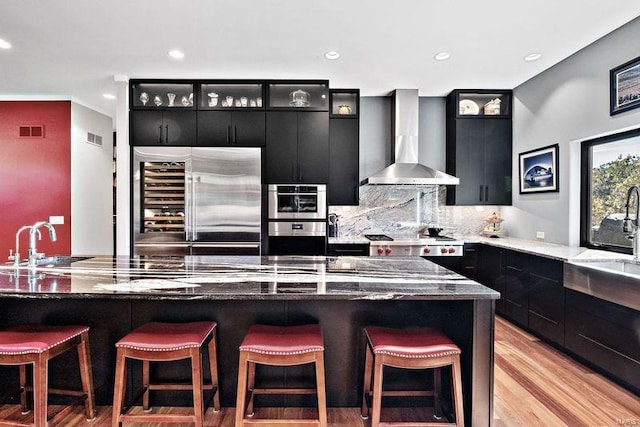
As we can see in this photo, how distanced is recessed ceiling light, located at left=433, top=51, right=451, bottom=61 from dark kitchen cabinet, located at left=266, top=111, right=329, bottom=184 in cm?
132

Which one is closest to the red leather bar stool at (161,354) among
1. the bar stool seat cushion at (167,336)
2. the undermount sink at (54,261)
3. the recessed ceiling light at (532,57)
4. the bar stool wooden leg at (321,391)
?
the bar stool seat cushion at (167,336)

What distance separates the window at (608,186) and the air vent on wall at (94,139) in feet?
20.3

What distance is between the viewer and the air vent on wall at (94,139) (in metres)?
5.21

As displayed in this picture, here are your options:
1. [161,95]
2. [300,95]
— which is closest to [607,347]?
[300,95]

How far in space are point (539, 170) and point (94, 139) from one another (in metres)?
5.98

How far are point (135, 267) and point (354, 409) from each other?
5.35 ft

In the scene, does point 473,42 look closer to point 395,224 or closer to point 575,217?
point 575,217

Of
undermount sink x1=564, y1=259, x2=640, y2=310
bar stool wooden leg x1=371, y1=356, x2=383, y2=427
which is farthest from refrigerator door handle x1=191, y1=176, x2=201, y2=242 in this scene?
undermount sink x1=564, y1=259, x2=640, y2=310

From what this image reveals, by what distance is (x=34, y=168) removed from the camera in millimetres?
4836

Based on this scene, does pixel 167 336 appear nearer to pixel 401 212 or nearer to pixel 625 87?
pixel 401 212

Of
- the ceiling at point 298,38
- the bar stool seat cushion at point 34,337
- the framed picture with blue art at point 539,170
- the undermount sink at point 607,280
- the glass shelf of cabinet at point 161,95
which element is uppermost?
the ceiling at point 298,38

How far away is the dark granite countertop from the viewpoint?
5.52 ft

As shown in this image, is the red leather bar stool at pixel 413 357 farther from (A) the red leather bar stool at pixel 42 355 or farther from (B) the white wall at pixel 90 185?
(B) the white wall at pixel 90 185

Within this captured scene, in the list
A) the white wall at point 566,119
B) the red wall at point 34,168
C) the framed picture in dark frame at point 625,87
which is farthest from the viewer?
the red wall at point 34,168
